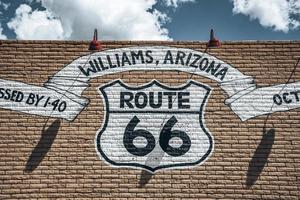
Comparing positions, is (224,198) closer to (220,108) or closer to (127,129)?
(220,108)

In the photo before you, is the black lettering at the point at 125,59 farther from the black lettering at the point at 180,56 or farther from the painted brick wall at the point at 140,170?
the black lettering at the point at 180,56

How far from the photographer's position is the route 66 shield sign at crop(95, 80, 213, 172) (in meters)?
8.22

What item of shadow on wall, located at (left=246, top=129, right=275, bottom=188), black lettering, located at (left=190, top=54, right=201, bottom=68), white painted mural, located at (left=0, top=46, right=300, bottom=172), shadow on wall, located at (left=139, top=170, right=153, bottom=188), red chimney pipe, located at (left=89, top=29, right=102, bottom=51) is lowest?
shadow on wall, located at (left=139, top=170, right=153, bottom=188)

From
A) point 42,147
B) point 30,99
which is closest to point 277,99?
point 42,147

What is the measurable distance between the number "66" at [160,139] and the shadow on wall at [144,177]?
41 centimetres

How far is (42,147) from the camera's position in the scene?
27.0 ft

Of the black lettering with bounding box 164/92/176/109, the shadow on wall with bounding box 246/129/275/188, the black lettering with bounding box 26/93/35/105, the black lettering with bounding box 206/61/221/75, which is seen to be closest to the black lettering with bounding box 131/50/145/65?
the black lettering with bounding box 164/92/176/109

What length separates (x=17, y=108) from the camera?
8516mm

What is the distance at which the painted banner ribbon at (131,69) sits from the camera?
851cm

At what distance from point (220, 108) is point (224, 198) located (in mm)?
1955

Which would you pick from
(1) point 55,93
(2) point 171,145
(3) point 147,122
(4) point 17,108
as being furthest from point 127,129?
(4) point 17,108

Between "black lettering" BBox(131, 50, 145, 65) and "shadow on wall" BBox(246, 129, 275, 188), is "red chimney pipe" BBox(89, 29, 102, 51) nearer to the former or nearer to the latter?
"black lettering" BBox(131, 50, 145, 65)

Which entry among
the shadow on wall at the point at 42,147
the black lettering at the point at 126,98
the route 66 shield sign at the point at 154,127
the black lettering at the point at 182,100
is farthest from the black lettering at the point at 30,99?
the black lettering at the point at 182,100

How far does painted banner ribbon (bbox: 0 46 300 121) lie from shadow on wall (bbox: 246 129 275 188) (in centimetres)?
55
